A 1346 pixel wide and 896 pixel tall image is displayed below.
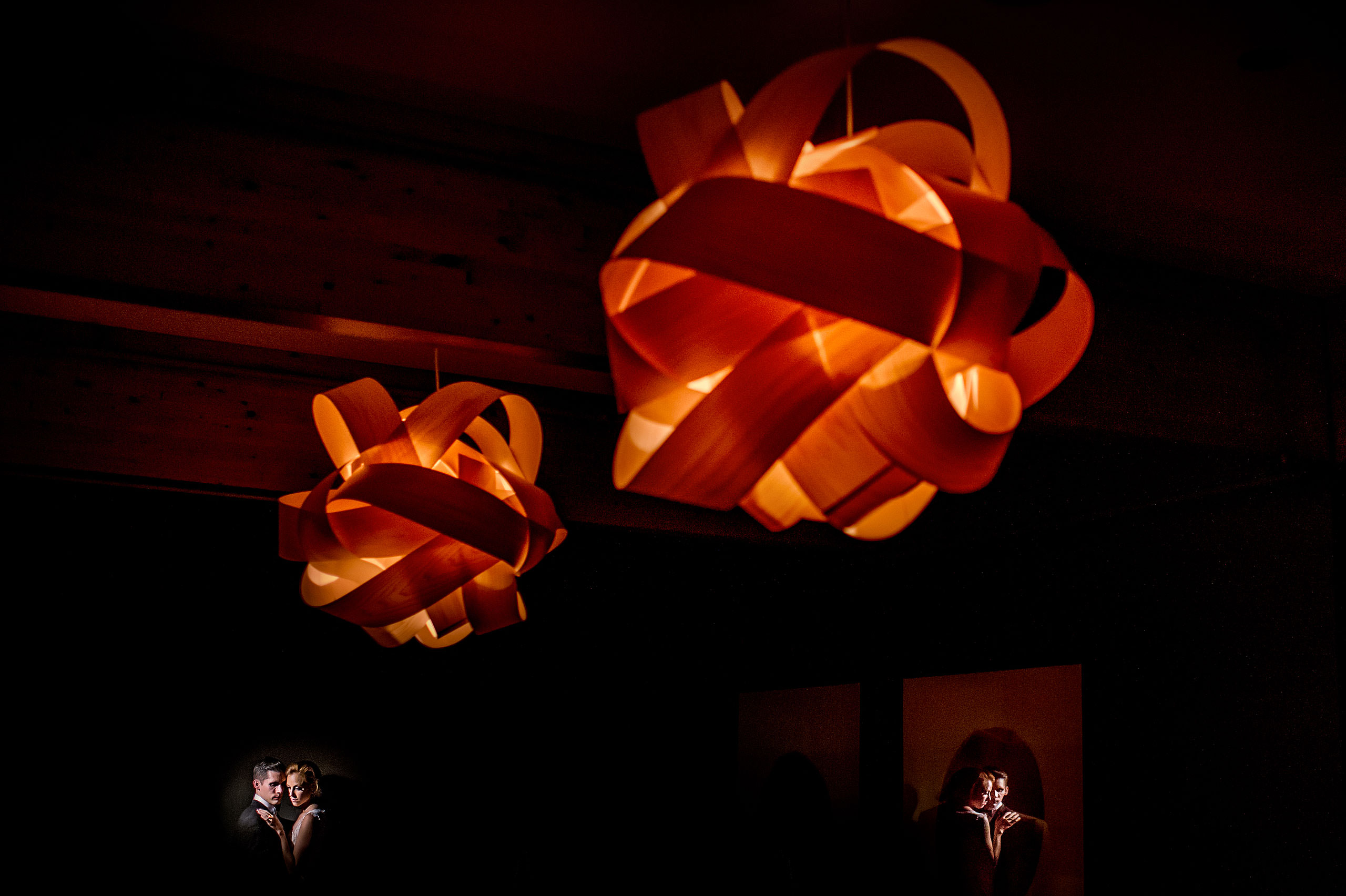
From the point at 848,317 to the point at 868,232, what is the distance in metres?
0.10

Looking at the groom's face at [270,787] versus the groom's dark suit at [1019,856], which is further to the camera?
the groom's face at [270,787]

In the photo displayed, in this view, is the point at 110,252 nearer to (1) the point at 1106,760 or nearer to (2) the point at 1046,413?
(2) the point at 1046,413

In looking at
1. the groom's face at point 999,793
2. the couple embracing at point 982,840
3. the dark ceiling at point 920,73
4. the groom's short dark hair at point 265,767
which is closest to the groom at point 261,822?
the groom's short dark hair at point 265,767

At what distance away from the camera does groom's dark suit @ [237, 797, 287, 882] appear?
5961 mm

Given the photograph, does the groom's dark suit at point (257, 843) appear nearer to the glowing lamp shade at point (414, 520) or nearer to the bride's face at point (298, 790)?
the bride's face at point (298, 790)

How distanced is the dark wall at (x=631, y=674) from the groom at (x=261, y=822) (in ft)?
0.42

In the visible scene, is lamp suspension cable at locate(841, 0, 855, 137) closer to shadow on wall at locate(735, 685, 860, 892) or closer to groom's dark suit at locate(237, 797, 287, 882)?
shadow on wall at locate(735, 685, 860, 892)

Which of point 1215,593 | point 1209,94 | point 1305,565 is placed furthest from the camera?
point 1215,593

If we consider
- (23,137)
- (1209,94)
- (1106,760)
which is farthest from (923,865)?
(23,137)

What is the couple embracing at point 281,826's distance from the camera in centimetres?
598

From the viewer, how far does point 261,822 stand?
19.7 feet

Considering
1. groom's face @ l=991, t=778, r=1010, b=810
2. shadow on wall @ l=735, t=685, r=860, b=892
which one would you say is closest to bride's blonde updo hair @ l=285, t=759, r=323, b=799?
shadow on wall @ l=735, t=685, r=860, b=892

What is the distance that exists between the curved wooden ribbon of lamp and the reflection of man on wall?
3.05 meters

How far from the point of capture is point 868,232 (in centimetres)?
112
